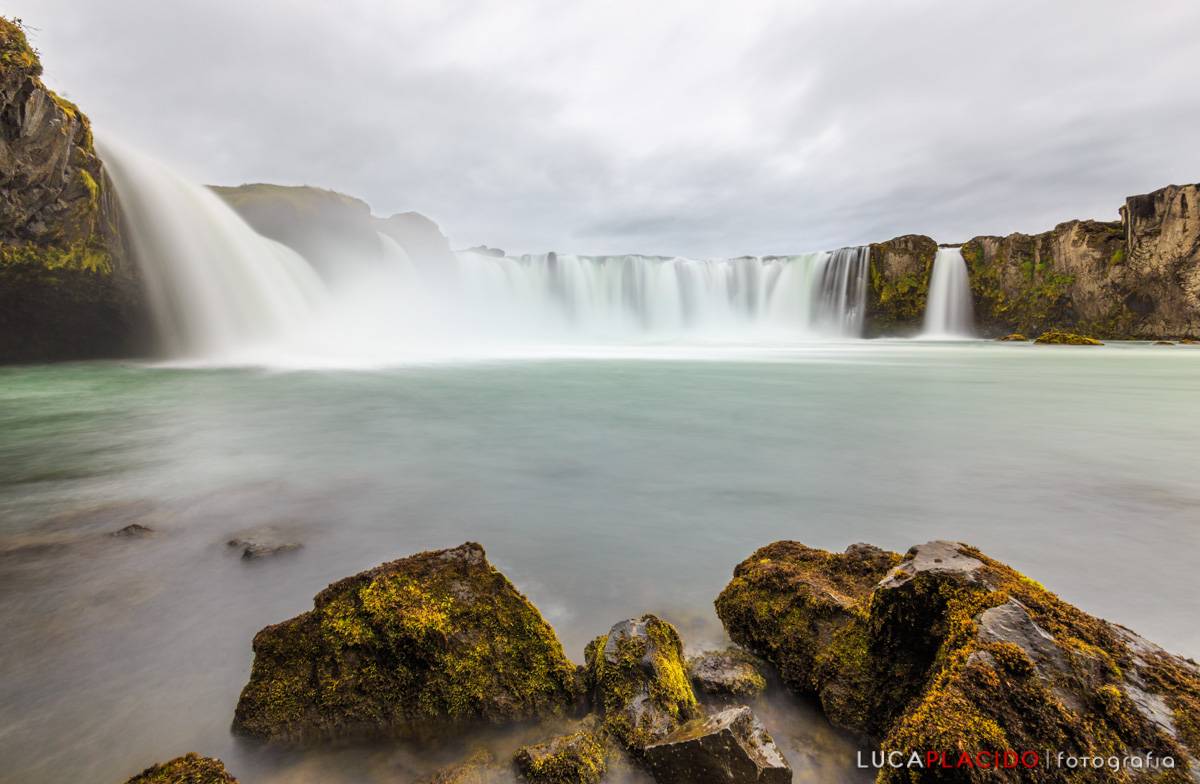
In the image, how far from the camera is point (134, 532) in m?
3.30

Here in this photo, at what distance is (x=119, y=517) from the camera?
362 cm

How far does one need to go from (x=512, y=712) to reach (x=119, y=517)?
3709 millimetres

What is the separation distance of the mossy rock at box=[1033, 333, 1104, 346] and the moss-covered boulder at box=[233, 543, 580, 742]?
34118 millimetres

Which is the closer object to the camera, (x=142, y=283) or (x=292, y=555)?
(x=292, y=555)

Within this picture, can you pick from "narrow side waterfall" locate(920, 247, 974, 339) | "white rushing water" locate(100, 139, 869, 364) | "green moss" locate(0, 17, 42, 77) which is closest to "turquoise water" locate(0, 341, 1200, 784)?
"green moss" locate(0, 17, 42, 77)

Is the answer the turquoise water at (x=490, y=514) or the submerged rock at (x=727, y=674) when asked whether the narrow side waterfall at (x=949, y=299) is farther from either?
the submerged rock at (x=727, y=674)

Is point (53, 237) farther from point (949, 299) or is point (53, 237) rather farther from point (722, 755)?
point (949, 299)

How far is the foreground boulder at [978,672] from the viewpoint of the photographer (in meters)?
1.09

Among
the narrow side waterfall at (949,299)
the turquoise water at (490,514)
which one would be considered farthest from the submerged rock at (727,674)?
the narrow side waterfall at (949,299)

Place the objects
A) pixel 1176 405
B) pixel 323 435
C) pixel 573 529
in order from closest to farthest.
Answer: pixel 573 529 → pixel 323 435 → pixel 1176 405

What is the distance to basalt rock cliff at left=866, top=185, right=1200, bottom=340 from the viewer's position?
26.2 metres

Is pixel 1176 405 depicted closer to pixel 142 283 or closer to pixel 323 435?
pixel 323 435

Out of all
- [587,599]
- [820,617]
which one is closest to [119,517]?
[587,599]

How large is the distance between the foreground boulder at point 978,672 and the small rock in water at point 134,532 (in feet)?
12.8
